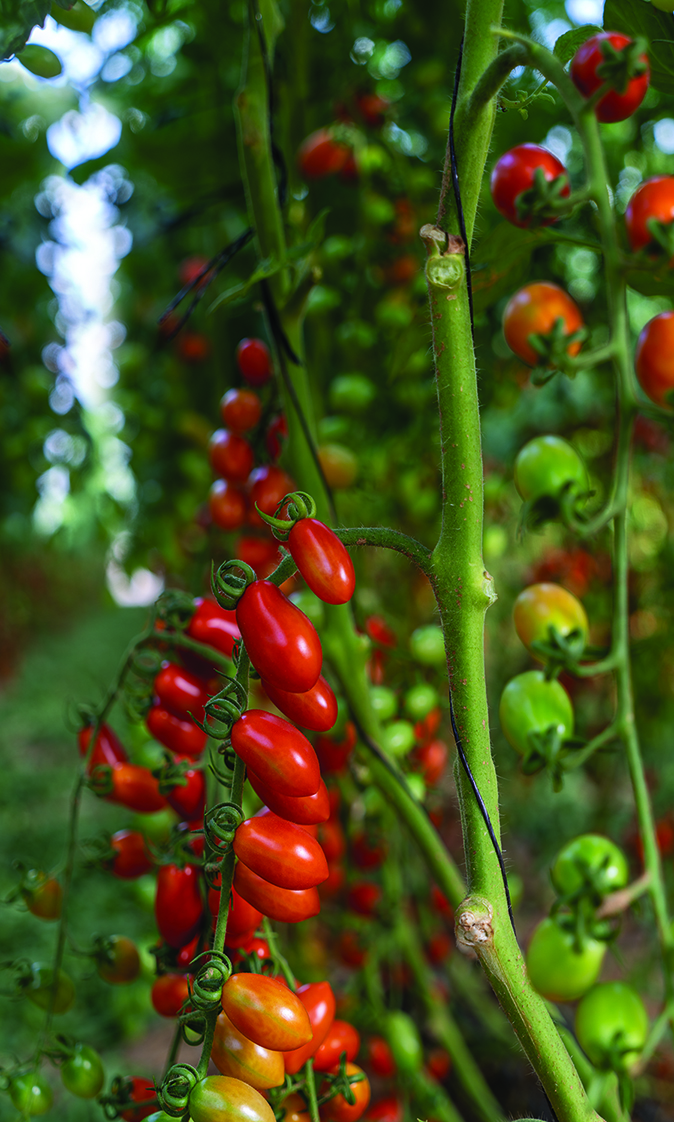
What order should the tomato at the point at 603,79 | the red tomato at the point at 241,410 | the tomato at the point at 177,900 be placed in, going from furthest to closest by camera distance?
the red tomato at the point at 241,410 < the tomato at the point at 177,900 < the tomato at the point at 603,79

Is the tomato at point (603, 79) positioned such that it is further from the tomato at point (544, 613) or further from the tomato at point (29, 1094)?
the tomato at point (29, 1094)

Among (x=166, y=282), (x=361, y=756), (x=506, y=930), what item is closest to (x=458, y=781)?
(x=506, y=930)

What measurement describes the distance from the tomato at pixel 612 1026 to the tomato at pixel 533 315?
9.1 inches

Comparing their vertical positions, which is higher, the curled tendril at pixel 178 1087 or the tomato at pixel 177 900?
the curled tendril at pixel 178 1087

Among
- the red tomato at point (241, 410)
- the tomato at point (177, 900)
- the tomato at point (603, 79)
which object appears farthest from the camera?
the red tomato at point (241, 410)

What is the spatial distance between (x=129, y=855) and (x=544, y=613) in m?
0.28

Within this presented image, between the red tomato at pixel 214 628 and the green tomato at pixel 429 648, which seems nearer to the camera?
the red tomato at pixel 214 628

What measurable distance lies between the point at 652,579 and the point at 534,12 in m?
0.94

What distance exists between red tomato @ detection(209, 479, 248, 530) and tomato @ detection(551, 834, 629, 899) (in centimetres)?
34

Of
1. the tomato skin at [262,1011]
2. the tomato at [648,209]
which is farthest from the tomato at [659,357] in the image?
the tomato skin at [262,1011]

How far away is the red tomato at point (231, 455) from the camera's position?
1.84 feet

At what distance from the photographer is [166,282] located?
130cm

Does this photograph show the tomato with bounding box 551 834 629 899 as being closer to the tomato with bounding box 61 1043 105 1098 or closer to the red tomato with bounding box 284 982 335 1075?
the red tomato with bounding box 284 982 335 1075

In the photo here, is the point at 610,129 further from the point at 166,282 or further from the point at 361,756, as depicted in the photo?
the point at 361,756
